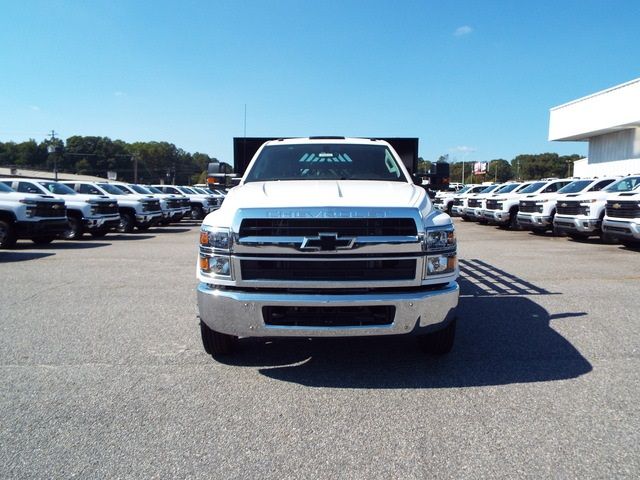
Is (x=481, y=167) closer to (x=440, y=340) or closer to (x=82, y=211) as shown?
(x=82, y=211)

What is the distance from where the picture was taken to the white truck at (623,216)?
11.4 metres

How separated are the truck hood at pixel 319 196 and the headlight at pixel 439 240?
25 cm

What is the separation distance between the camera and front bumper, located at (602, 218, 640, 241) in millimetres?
11297

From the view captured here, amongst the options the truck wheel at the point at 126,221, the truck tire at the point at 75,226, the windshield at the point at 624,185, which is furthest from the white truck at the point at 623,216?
the truck wheel at the point at 126,221

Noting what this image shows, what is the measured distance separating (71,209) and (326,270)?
44.0ft

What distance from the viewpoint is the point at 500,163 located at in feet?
461

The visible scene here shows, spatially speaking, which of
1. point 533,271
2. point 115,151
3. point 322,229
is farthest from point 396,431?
point 115,151

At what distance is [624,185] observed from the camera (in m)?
13.9

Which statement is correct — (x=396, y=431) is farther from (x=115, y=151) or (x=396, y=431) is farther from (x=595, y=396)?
(x=115, y=151)

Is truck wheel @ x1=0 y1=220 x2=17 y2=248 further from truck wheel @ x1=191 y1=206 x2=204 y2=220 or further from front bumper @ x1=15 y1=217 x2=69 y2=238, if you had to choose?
truck wheel @ x1=191 y1=206 x2=204 y2=220

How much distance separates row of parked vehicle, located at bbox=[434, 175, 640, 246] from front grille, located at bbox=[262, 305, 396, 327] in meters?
8.10

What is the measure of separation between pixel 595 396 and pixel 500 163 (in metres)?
147

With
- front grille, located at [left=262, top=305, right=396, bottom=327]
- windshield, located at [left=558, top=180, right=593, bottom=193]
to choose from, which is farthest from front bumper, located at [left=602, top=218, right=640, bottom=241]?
front grille, located at [left=262, top=305, right=396, bottom=327]

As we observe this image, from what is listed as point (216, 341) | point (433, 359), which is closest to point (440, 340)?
point (433, 359)
